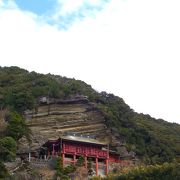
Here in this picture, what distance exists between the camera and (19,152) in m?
60.7

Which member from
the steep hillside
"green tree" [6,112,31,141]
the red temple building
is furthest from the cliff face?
"green tree" [6,112,31,141]

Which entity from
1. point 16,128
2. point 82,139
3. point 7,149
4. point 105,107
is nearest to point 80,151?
point 82,139

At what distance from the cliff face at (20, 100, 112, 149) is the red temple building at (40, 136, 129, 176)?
373cm

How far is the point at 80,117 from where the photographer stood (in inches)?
2653

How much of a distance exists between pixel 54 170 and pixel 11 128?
6.33m

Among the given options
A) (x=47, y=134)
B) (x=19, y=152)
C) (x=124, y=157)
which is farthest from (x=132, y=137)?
(x=19, y=152)

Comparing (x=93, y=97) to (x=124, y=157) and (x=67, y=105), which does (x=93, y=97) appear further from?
(x=124, y=157)

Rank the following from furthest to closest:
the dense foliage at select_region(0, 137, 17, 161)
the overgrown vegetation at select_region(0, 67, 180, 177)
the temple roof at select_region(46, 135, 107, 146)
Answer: the overgrown vegetation at select_region(0, 67, 180, 177) < the temple roof at select_region(46, 135, 107, 146) < the dense foliage at select_region(0, 137, 17, 161)

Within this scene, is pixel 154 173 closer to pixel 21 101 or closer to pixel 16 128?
pixel 16 128

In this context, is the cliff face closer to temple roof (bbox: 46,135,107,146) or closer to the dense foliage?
temple roof (bbox: 46,135,107,146)

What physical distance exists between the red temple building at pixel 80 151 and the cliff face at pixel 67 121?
3731mm

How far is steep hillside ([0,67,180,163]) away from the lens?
6631 centimetres

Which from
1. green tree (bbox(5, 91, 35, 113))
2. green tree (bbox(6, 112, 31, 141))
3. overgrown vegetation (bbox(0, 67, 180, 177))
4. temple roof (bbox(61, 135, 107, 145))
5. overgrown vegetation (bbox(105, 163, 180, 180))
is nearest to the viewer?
overgrown vegetation (bbox(105, 163, 180, 180))

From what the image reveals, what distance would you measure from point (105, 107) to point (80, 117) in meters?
4.01
